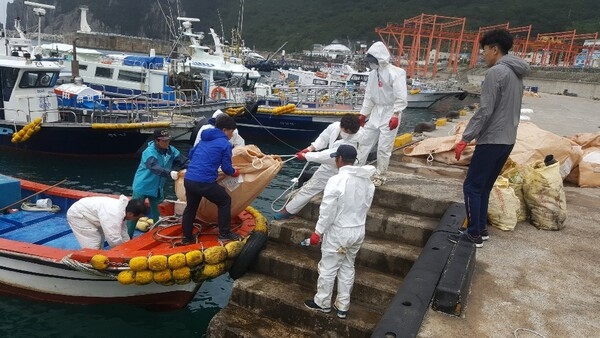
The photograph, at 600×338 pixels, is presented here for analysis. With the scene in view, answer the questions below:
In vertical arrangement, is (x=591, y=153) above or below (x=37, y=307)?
above

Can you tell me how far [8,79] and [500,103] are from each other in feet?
42.1

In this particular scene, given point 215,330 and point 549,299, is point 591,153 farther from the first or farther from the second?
point 215,330

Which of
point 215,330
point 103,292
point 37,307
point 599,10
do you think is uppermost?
point 599,10

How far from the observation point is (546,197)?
4793 mm

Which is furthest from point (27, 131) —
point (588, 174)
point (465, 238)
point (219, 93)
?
point (588, 174)

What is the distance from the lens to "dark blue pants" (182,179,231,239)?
453 centimetres

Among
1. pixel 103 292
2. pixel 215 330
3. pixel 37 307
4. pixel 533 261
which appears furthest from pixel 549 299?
pixel 37 307

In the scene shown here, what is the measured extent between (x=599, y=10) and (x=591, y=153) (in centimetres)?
10417

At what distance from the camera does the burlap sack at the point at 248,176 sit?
493cm

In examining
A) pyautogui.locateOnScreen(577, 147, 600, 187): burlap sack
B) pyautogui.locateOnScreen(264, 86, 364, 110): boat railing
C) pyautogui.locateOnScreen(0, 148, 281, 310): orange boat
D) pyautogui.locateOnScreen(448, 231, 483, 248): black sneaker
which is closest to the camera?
pyautogui.locateOnScreen(448, 231, 483, 248): black sneaker

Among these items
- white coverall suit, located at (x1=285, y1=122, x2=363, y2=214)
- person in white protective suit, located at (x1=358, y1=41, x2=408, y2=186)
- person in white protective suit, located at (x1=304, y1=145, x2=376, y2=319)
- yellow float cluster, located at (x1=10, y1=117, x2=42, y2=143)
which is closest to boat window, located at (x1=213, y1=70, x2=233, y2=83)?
yellow float cluster, located at (x1=10, y1=117, x2=42, y2=143)

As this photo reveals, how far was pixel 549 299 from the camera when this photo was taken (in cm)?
347

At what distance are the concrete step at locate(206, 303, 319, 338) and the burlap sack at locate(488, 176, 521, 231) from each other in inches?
91.5

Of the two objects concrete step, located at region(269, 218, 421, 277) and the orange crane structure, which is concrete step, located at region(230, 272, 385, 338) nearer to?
concrete step, located at region(269, 218, 421, 277)
